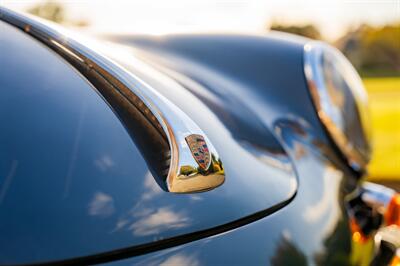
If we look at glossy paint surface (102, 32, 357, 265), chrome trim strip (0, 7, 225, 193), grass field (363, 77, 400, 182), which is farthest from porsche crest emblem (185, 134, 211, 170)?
grass field (363, 77, 400, 182)

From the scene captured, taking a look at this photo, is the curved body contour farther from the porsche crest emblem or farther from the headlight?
the headlight

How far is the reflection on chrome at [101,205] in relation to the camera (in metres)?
0.79

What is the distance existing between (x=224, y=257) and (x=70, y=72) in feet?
1.44

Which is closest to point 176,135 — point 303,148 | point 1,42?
point 1,42

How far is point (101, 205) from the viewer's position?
0.80m

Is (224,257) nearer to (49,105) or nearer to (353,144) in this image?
(49,105)

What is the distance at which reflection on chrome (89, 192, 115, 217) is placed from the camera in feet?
2.58

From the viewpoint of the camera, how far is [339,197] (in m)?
1.34

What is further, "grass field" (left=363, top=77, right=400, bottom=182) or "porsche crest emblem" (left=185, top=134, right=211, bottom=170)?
"grass field" (left=363, top=77, right=400, bottom=182)

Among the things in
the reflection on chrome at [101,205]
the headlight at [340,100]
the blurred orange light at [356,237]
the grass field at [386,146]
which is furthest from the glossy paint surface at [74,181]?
the grass field at [386,146]

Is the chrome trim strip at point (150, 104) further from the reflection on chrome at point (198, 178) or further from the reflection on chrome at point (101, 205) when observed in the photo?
the reflection on chrome at point (101, 205)

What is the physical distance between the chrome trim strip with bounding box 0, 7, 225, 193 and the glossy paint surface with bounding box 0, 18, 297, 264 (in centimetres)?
2

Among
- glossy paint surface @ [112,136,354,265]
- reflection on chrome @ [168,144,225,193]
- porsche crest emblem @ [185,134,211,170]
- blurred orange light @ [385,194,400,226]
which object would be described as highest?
porsche crest emblem @ [185,134,211,170]

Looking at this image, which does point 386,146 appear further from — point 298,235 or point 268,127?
point 298,235
